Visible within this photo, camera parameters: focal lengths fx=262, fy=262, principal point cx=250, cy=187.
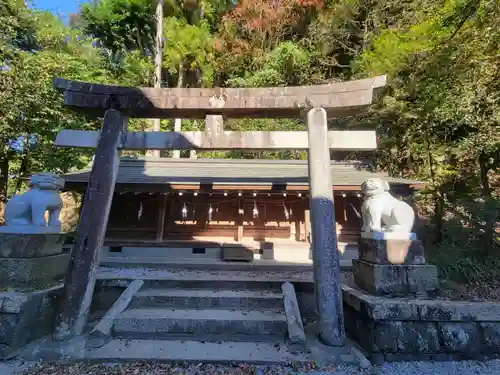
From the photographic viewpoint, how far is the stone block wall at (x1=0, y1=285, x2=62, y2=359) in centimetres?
326

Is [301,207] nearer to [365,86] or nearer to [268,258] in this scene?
[268,258]

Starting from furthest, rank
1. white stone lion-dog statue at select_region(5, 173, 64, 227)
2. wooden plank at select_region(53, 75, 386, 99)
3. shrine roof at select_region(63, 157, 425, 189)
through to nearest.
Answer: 1. shrine roof at select_region(63, 157, 425, 189)
2. wooden plank at select_region(53, 75, 386, 99)
3. white stone lion-dog statue at select_region(5, 173, 64, 227)

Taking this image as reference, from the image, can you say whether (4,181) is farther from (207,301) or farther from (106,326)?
(207,301)

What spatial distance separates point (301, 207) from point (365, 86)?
5.92 metres

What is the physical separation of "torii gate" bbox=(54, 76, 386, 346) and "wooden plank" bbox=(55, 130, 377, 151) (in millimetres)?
16

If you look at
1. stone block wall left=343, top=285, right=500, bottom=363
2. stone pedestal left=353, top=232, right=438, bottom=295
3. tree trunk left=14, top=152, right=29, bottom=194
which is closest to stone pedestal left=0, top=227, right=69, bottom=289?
stone block wall left=343, top=285, right=500, bottom=363

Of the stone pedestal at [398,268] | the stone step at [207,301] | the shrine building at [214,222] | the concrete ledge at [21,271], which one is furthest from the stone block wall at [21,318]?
the shrine building at [214,222]

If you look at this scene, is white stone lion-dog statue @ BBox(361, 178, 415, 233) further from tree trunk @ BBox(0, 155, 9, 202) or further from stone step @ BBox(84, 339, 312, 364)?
tree trunk @ BBox(0, 155, 9, 202)

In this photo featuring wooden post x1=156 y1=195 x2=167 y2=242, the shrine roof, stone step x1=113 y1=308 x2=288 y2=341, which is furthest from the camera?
wooden post x1=156 y1=195 x2=167 y2=242

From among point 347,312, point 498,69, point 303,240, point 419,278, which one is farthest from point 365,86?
point 303,240

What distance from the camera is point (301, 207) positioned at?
31.5 feet

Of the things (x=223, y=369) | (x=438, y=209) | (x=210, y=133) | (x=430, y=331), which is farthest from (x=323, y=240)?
(x=438, y=209)

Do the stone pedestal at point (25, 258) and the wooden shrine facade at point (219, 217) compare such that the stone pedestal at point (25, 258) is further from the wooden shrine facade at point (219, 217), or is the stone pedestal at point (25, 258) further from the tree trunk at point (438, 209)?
the tree trunk at point (438, 209)

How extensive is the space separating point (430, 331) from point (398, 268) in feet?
2.66
